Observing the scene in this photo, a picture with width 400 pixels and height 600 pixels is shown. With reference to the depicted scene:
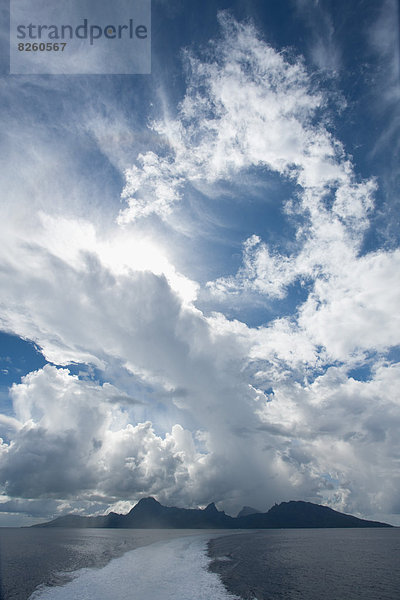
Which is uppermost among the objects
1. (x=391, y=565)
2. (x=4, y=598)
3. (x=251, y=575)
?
(x=4, y=598)

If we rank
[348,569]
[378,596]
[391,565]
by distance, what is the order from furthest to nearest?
[391,565]
[348,569]
[378,596]

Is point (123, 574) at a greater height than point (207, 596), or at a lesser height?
lesser

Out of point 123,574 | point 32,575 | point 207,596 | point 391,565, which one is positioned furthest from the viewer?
point 391,565

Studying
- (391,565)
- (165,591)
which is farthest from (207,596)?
(391,565)

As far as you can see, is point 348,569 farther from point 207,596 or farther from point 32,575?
point 32,575

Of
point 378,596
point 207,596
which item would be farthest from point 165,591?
point 378,596

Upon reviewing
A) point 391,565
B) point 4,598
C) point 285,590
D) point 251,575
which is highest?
point 4,598

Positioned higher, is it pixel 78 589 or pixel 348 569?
pixel 78 589

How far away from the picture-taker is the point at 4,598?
151ft

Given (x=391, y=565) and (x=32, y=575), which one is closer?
(x=32, y=575)

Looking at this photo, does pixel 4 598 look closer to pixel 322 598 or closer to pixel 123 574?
pixel 123 574

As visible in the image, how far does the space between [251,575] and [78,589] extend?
3377 cm

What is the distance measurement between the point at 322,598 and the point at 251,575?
21.2 meters

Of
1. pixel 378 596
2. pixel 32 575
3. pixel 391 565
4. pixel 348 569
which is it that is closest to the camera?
pixel 378 596
